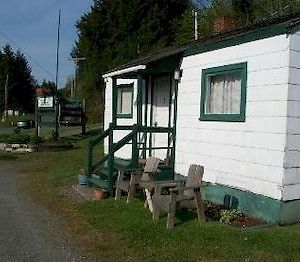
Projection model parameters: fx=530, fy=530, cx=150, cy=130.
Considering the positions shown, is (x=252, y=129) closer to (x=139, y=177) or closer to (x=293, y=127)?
(x=293, y=127)

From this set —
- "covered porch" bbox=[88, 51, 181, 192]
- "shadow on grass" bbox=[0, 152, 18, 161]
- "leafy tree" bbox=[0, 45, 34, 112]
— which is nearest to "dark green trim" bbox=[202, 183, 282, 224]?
"covered porch" bbox=[88, 51, 181, 192]

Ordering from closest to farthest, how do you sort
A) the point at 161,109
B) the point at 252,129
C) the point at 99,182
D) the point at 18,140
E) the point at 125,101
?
the point at 252,129, the point at 99,182, the point at 161,109, the point at 125,101, the point at 18,140

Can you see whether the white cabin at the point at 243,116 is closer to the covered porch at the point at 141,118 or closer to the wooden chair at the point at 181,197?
the covered porch at the point at 141,118

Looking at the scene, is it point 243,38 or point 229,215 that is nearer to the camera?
point 229,215

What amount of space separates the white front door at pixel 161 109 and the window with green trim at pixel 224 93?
2435 mm

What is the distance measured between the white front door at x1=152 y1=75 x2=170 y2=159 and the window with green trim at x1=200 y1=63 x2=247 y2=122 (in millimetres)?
2435

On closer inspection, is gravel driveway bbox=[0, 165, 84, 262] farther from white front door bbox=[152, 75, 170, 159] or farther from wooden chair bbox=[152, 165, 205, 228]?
white front door bbox=[152, 75, 170, 159]

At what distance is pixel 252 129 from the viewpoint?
28.8 ft

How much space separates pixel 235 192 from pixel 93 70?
3600 cm

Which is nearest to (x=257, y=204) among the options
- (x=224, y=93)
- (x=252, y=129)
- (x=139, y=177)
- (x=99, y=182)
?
(x=252, y=129)

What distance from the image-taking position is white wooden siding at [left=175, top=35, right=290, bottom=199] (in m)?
8.16

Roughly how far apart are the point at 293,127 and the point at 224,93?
6.29ft

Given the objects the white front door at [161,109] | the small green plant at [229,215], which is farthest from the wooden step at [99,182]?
the small green plant at [229,215]

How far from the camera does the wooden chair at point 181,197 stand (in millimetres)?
7805
